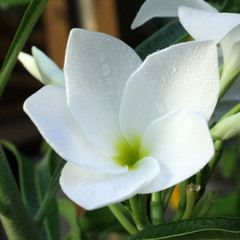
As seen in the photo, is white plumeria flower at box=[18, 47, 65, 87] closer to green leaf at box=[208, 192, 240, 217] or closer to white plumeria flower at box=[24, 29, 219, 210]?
white plumeria flower at box=[24, 29, 219, 210]

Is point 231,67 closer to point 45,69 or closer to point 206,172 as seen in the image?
point 206,172

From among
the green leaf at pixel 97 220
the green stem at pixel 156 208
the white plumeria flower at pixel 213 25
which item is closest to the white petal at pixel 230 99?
the white plumeria flower at pixel 213 25

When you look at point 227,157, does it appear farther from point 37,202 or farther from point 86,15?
point 37,202

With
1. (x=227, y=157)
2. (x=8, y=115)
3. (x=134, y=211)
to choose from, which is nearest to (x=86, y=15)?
(x=227, y=157)

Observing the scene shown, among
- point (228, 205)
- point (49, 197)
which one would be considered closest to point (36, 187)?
point (49, 197)

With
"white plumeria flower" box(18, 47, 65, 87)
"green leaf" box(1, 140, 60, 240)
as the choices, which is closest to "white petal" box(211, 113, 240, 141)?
"white plumeria flower" box(18, 47, 65, 87)

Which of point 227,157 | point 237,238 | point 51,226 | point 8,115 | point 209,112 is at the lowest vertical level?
point 8,115
